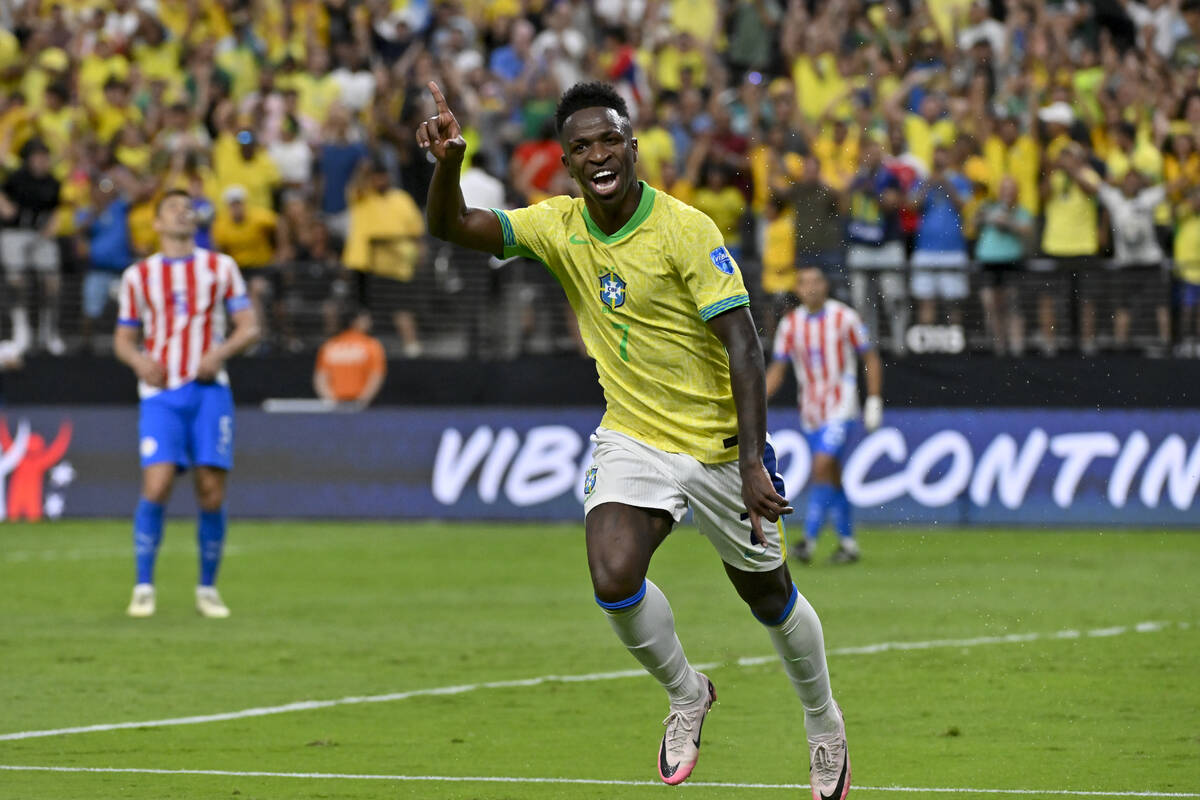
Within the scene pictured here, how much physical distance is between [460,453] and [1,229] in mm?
6296

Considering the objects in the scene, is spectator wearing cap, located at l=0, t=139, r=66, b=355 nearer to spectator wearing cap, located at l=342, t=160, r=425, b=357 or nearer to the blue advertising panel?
the blue advertising panel

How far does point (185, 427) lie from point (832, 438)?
5.60 m

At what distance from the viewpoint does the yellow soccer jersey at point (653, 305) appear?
6.53 meters

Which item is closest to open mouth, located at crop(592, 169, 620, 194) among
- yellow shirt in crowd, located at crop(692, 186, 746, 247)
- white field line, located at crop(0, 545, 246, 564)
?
white field line, located at crop(0, 545, 246, 564)

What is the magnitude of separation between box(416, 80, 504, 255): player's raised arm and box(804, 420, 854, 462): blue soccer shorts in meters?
9.08

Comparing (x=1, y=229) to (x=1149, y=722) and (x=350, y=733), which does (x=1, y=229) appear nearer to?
(x=350, y=733)

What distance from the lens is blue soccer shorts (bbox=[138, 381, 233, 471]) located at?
12.1 m

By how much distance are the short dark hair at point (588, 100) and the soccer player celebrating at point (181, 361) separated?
5908mm

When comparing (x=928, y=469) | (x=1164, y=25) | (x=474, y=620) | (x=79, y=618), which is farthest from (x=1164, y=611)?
(x=1164, y=25)

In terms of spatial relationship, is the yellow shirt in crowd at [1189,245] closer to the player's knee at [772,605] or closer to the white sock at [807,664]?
the white sock at [807,664]

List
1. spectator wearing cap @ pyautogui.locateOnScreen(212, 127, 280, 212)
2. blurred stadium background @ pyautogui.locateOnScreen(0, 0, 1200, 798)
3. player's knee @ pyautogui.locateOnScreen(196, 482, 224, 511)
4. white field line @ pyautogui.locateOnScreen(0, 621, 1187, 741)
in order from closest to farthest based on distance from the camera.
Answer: white field line @ pyautogui.locateOnScreen(0, 621, 1187, 741), player's knee @ pyautogui.locateOnScreen(196, 482, 224, 511), blurred stadium background @ pyautogui.locateOnScreen(0, 0, 1200, 798), spectator wearing cap @ pyautogui.locateOnScreen(212, 127, 280, 212)

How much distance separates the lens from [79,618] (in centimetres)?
1254

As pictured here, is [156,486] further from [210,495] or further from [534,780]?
[534,780]

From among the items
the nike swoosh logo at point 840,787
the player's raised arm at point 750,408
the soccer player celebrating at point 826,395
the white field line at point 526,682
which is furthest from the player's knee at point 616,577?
the soccer player celebrating at point 826,395
